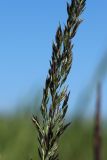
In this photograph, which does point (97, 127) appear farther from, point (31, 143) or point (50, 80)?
point (50, 80)

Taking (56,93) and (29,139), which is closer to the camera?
(56,93)

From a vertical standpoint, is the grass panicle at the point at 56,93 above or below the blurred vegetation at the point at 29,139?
above

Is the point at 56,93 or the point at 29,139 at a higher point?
the point at 56,93

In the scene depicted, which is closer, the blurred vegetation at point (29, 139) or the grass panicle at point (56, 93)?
the grass panicle at point (56, 93)

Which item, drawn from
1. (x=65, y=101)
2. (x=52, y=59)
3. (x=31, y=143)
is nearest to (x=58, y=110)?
(x=65, y=101)
